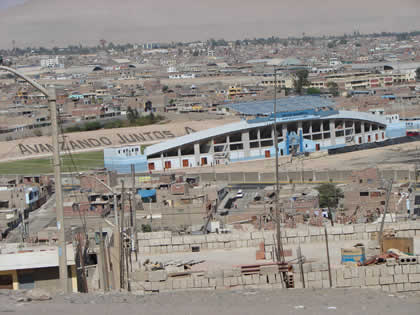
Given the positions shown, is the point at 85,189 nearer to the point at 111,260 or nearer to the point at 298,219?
the point at 298,219

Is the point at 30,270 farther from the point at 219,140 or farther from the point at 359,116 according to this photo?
the point at 359,116

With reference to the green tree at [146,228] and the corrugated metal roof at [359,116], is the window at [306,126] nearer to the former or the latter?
the corrugated metal roof at [359,116]

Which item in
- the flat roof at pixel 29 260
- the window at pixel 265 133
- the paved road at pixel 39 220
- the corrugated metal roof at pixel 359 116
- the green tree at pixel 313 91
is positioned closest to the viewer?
the flat roof at pixel 29 260

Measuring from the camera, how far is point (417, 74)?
45625mm

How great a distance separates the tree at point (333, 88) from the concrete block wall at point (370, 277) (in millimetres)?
32709

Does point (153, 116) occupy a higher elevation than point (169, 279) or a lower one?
higher

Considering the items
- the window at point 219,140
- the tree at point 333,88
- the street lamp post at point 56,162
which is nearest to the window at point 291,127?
the window at point 219,140

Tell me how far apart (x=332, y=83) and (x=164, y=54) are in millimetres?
53342

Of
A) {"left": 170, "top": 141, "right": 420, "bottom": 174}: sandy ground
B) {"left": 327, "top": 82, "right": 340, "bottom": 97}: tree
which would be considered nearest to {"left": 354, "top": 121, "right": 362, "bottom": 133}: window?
{"left": 170, "top": 141, "right": 420, "bottom": 174}: sandy ground

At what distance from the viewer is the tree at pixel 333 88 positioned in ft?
124

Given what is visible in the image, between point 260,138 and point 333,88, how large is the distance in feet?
66.2

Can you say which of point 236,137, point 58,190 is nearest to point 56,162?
point 58,190

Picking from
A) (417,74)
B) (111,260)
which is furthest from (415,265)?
(417,74)

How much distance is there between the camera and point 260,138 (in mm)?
19172
